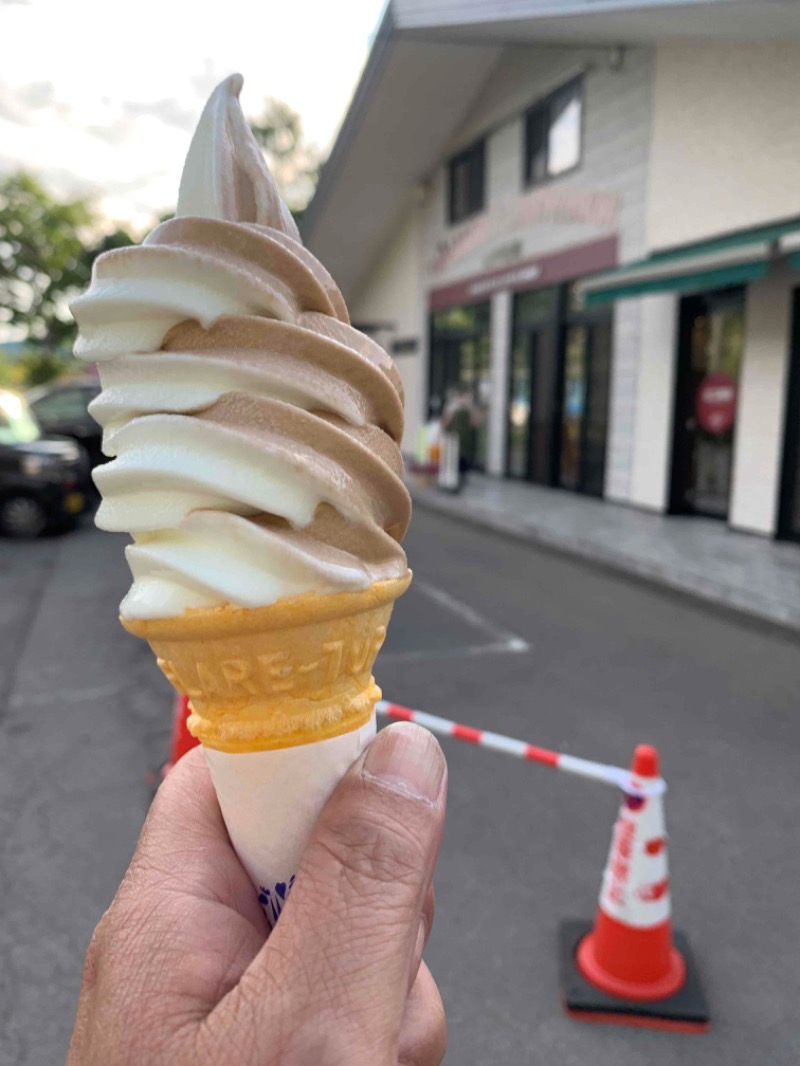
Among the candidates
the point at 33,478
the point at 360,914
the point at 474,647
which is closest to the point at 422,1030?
the point at 360,914

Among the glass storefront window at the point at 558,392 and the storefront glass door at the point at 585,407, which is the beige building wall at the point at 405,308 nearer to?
the glass storefront window at the point at 558,392

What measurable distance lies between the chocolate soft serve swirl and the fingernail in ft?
0.93

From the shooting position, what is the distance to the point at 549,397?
15133mm

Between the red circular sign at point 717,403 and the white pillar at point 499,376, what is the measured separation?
5689 mm

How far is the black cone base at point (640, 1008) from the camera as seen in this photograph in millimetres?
2748

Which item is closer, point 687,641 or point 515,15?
point 687,641

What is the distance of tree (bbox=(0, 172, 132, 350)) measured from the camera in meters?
31.6

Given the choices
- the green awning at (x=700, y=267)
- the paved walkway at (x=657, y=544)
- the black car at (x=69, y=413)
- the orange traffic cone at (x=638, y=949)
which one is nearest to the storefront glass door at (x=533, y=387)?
the paved walkway at (x=657, y=544)

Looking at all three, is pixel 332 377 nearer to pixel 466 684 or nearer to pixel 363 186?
pixel 466 684

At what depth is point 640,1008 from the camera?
2797 mm

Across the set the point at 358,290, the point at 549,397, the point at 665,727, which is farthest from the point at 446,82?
the point at 665,727

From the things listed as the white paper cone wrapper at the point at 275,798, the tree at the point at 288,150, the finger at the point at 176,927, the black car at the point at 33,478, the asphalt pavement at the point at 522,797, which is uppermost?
the tree at the point at 288,150

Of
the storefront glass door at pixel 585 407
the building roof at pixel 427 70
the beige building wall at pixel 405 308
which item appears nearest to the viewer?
the building roof at pixel 427 70

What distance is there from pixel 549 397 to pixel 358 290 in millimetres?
11113
